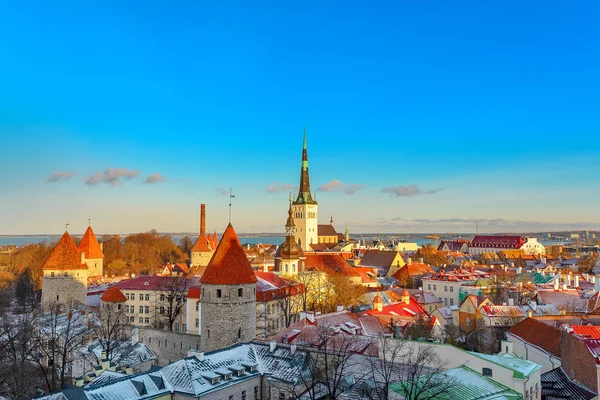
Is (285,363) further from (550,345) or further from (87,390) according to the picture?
(550,345)

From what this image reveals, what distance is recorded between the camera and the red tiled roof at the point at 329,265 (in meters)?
67.2

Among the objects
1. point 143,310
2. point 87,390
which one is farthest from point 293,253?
point 87,390

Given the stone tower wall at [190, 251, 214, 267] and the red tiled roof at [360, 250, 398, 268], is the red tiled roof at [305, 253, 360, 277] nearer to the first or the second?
the stone tower wall at [190, 251, 214, 267]

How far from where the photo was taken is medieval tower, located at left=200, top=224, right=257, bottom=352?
31.0 meters

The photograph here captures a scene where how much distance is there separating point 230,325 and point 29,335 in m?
12.2

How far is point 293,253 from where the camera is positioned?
192 ft

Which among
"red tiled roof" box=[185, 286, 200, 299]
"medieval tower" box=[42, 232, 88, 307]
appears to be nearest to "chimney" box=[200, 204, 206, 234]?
"medieval tower" box=[42, 232, 88, 307]

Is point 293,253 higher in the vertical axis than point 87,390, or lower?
higher

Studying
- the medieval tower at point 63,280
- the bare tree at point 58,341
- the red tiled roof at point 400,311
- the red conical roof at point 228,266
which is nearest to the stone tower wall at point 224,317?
the red conical roof at point 228,266

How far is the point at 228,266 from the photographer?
3183 cm

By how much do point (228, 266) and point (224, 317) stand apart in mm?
2898

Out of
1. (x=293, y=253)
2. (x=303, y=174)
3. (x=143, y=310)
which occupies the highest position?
(x=303, y=174)

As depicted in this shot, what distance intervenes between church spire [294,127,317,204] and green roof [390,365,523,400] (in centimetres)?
9757

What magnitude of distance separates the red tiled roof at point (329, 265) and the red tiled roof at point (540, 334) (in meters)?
34.0
